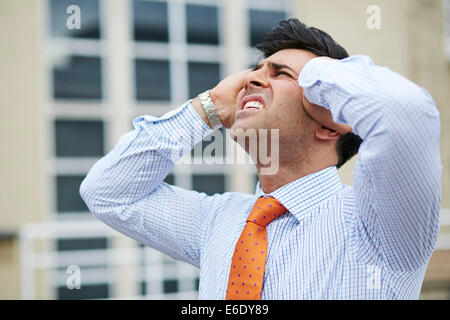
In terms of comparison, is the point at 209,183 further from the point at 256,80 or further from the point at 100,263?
the point at 256,80

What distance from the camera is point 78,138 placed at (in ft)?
17.7

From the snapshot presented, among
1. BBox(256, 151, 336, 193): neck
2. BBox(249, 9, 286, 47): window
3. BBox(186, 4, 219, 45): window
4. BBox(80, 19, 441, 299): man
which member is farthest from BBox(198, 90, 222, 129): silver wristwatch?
BBox(249, 9, 286, 47): window

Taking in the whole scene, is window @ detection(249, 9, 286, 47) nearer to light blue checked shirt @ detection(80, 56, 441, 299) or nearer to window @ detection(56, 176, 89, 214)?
window @ detection(56, 176, 89, 214)

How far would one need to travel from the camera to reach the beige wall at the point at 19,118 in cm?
498

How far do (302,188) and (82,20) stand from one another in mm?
4442

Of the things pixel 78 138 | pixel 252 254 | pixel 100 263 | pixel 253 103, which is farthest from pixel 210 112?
pixel 78 138

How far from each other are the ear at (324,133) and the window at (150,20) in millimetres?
4286

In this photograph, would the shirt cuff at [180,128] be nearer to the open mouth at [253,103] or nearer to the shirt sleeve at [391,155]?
the open mouth at [253,103]

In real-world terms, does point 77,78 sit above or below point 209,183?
above

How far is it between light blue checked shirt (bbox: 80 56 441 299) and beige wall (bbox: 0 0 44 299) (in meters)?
3.56
